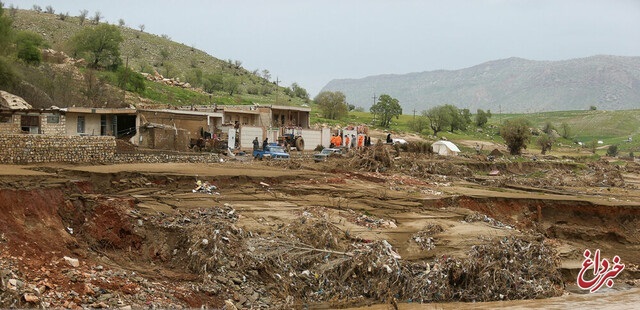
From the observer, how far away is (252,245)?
18922 mm

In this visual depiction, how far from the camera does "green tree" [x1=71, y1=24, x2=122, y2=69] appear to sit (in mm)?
71062

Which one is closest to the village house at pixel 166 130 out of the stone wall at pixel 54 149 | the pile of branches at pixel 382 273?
the stone wall at pixel 54 149

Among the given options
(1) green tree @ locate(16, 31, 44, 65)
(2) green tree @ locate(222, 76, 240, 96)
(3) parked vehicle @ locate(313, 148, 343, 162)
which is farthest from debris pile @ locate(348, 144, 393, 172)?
(2) green tree @ locate(222, 76, 240, 96)

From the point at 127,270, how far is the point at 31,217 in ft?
10.3

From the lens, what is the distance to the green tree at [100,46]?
233ft

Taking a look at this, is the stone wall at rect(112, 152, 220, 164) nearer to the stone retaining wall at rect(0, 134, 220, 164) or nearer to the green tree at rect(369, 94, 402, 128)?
the stone retaining wall at rect(0, 134, 220, 164)

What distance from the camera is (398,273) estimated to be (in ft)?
61.1

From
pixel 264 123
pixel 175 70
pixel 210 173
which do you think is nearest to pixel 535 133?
pixel 175 70

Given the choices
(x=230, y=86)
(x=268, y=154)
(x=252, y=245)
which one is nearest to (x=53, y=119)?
(x=268, y=154)

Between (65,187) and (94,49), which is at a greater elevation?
(94,49)

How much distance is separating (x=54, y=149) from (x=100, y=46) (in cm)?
4827

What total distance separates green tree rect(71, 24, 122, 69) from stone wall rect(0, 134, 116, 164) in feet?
143

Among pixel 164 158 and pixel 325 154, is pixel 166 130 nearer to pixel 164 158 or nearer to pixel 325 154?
pixel 164 158

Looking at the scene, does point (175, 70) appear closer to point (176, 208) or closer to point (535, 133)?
point (535, 133)
